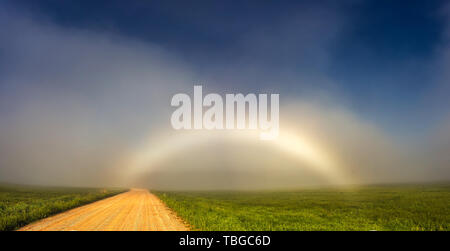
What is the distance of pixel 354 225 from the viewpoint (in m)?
21.3
